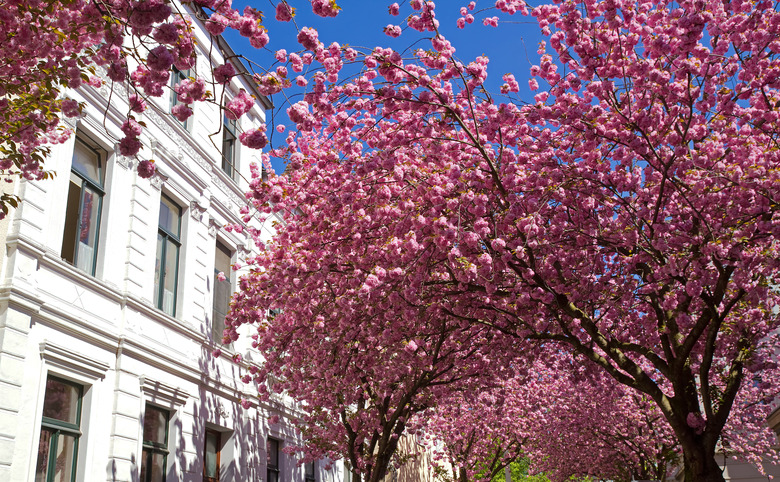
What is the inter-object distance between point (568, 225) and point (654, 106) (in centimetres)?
214

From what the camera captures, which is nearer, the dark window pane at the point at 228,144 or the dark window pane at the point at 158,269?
the dark window pane at the point at 158,269

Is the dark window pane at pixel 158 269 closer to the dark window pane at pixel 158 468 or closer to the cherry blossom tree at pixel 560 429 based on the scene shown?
the dark window pane at pixel 158 468

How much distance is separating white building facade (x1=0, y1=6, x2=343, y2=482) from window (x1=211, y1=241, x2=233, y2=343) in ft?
0.16

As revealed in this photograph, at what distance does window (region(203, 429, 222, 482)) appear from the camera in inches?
588

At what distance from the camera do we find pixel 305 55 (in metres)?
8.92

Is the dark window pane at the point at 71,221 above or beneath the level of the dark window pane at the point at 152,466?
above

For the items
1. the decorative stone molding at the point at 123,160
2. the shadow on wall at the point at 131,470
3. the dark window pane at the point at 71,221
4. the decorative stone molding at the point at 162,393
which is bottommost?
the shadow on wall at the point at 131,470

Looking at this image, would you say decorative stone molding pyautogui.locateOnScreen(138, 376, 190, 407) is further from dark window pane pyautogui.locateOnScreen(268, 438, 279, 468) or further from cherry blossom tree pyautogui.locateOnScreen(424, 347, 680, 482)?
cherry blossom tree pyautogui.locateOnScreen(424, 347, 680, 482)

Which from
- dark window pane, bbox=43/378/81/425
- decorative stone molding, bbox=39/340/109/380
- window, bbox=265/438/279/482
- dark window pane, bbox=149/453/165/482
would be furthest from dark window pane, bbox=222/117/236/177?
dark window pane, bbox=43/378/81/425

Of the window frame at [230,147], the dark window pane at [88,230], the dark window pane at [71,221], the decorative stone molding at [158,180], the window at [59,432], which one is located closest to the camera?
the window at [59,432]

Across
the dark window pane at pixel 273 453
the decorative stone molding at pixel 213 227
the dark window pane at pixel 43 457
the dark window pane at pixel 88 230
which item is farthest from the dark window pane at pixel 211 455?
the dark window pane at pixel 88 230

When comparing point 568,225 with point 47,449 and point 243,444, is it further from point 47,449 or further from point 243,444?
point 243,444

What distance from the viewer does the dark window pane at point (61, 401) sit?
9.93 meters

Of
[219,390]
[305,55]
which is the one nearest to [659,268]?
[305,55]
